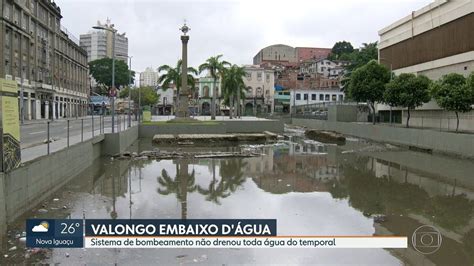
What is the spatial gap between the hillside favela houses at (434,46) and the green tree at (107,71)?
74042 millimetres

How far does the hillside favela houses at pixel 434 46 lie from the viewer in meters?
35.4

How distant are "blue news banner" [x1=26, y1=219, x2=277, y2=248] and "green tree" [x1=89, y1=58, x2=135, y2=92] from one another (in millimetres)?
106970

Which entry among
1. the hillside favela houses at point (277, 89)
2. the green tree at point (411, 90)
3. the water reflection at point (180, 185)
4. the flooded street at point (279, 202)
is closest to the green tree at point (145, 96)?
the hillside favela houses at point (277, 89)

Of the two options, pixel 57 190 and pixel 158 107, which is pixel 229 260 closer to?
→ pixel 57 190

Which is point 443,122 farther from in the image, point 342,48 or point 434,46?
point 342,48

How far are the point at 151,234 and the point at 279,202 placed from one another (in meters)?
5.88

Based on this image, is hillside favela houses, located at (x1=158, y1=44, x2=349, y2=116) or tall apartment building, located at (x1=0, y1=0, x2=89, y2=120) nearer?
tall apartment building, located at (x1=0, y1=0, x2=89, y2=120)

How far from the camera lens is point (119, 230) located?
25.0ft

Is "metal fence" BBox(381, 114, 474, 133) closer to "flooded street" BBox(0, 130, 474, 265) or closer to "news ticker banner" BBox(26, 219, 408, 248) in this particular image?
"flooded street" BBox(0, 130, 474, 265)

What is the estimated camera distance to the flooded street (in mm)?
7848

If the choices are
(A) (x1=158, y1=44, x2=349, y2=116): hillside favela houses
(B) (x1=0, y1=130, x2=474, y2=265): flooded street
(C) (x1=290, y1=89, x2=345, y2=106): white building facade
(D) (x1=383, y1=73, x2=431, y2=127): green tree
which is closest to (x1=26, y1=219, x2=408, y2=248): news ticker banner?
(B) (x1=0, y1=130, x2=474, y2=265): flooded street

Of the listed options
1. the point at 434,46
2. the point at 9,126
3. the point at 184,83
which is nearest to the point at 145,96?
the point at 184,83

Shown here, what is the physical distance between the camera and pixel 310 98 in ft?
345

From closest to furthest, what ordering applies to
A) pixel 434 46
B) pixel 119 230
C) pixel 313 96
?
pixel 119 230 < pixel 434 46 < pixel 313 96
